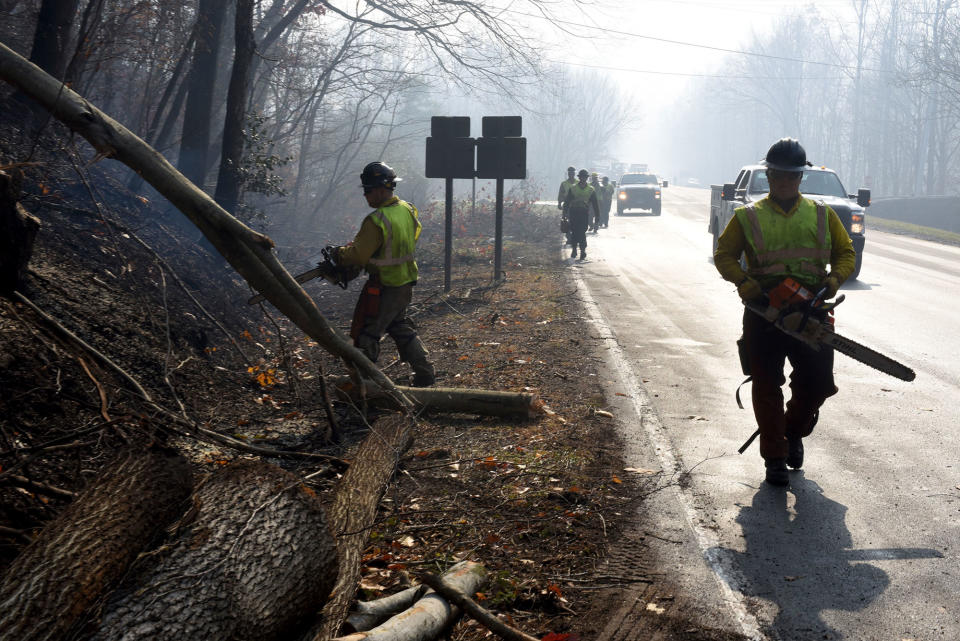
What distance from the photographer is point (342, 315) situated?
13164 millimetres

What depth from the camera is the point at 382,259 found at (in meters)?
7.49

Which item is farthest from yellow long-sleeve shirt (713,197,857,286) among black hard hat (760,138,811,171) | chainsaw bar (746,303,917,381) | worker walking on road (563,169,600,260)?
worker walking on road (563,169,600,260)

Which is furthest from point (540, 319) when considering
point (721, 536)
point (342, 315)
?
point (721, 536)

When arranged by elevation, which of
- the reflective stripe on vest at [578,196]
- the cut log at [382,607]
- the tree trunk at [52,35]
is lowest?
the cut log at [382,607]

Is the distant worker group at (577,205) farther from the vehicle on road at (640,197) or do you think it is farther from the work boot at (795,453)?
the vehicle on road at (640,197)

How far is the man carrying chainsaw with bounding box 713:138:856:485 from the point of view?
5.59 metres

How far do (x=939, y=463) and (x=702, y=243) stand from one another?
20144 millimetres

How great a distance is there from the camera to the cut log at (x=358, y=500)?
358 centimetres

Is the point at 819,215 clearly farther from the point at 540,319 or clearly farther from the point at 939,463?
the point at 540,319

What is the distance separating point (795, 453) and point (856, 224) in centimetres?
1200

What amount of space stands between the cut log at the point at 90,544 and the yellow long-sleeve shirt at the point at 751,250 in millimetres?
3660

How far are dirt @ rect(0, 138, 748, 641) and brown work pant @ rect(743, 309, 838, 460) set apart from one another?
2.48ft

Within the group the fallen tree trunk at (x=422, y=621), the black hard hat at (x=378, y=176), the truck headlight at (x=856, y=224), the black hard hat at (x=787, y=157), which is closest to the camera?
the fallen tree trunk at (x=422, y=621)

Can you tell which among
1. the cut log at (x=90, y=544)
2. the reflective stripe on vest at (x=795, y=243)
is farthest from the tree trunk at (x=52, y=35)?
the reflective stripe on vest at (x=795, y=243)
